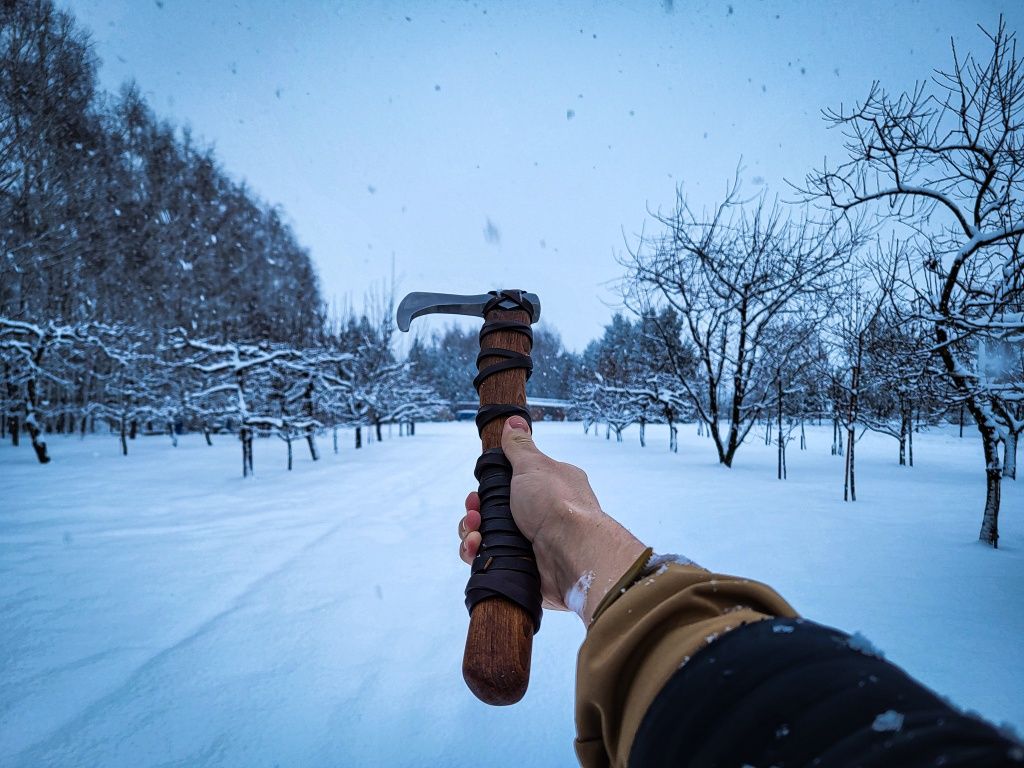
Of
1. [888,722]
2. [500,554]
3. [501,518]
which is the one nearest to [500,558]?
[500,554]

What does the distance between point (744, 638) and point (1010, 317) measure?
4565mm

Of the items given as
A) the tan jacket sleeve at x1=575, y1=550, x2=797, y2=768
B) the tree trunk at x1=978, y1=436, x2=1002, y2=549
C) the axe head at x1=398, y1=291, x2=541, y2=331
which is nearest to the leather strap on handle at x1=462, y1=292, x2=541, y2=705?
the axe head at x1=398, y1=291, x2=541, y2=331

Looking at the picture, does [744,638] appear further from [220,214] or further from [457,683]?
[220,214]

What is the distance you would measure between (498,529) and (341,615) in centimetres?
221

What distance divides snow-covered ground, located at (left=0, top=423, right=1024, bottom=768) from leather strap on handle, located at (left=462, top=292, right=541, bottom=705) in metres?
1.20

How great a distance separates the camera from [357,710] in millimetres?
1996

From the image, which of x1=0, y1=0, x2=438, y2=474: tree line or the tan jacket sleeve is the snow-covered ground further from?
x1=0, y1=0, x2=438, y2=474: tree line

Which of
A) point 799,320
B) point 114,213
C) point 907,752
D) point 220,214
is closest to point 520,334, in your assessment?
point 907,752

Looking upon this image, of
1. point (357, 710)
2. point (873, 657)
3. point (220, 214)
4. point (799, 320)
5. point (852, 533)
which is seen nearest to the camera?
point (873, 657)

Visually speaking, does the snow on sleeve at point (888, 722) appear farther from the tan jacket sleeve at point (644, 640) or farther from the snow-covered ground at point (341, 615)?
the snow-covered ground at point (341, 615)

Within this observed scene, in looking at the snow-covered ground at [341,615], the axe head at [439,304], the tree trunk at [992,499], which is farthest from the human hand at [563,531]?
the tree trunk at [992,499]

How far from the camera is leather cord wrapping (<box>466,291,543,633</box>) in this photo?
3.53ft

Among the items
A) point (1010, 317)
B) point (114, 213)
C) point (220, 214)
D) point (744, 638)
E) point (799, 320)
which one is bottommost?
point (744, 638)

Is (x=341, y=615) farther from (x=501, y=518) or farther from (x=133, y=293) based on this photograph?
(x=133, y=293)
